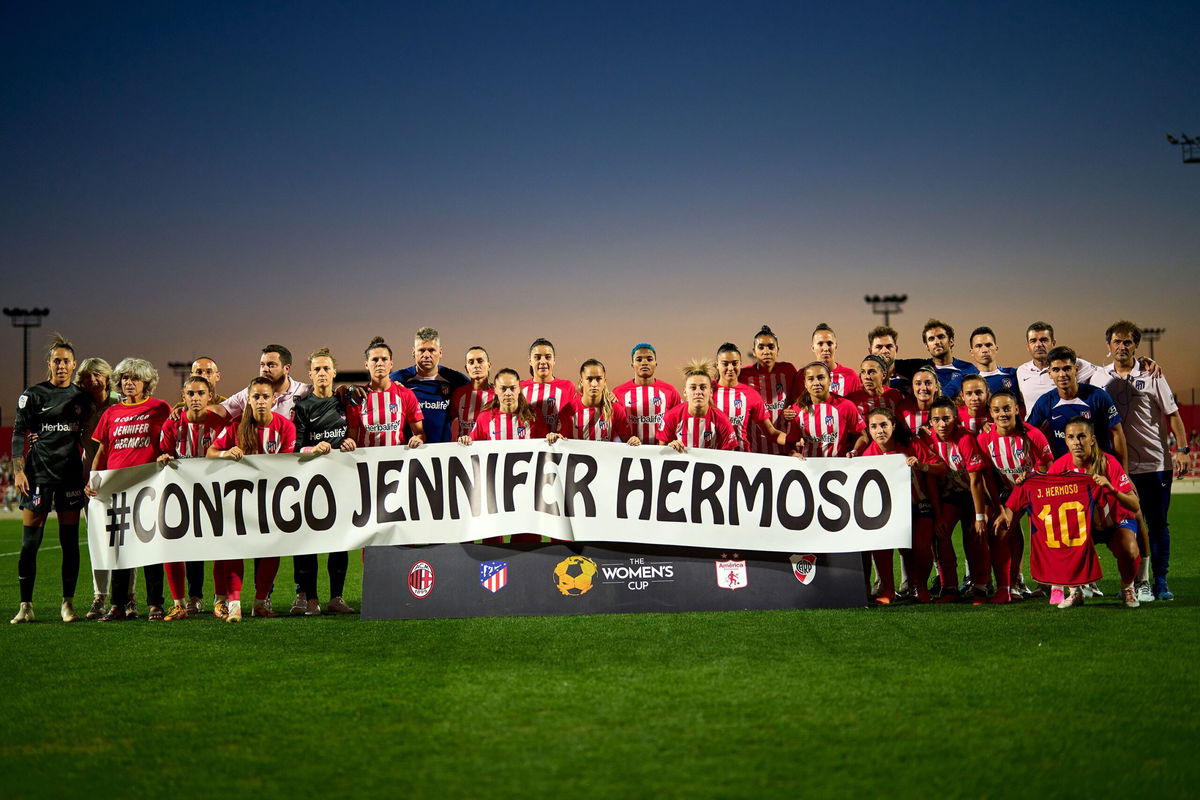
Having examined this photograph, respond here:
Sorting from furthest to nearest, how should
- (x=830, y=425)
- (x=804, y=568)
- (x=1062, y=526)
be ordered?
(x=830, y=425)
(x=804, y=568)
(x=1062, y=526)

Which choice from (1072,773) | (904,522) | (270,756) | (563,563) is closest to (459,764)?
(270,756)

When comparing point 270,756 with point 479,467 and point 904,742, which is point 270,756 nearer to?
point 904,742

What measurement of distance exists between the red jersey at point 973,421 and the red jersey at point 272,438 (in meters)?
5.29

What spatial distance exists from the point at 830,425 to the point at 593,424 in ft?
6.32

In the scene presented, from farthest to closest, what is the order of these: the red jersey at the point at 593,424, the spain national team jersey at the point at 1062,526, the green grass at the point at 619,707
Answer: the red jersey at the point at 593,424, the spain national team jersey at the point at 1062,526, the green grass at the point at 619,707

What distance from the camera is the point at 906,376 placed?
320 inches

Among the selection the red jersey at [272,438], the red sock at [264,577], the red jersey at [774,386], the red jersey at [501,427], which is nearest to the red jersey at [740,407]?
the red jersey at [774,386]

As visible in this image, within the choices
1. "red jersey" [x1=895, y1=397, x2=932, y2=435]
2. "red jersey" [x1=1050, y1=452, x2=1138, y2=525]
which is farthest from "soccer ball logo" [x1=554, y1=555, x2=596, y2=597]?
"red jersey" [x1=1050, y1=452, x2=1138, y2=525]

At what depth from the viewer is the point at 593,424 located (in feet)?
24.9

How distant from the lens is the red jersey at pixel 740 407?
748cm

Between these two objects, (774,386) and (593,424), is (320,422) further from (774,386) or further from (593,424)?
(774,386)

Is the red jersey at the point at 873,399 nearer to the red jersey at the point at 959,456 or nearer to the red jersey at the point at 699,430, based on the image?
the red jersey at the point at 959,456

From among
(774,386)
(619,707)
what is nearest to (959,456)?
(774,386)

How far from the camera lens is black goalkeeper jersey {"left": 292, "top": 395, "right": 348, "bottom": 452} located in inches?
281
